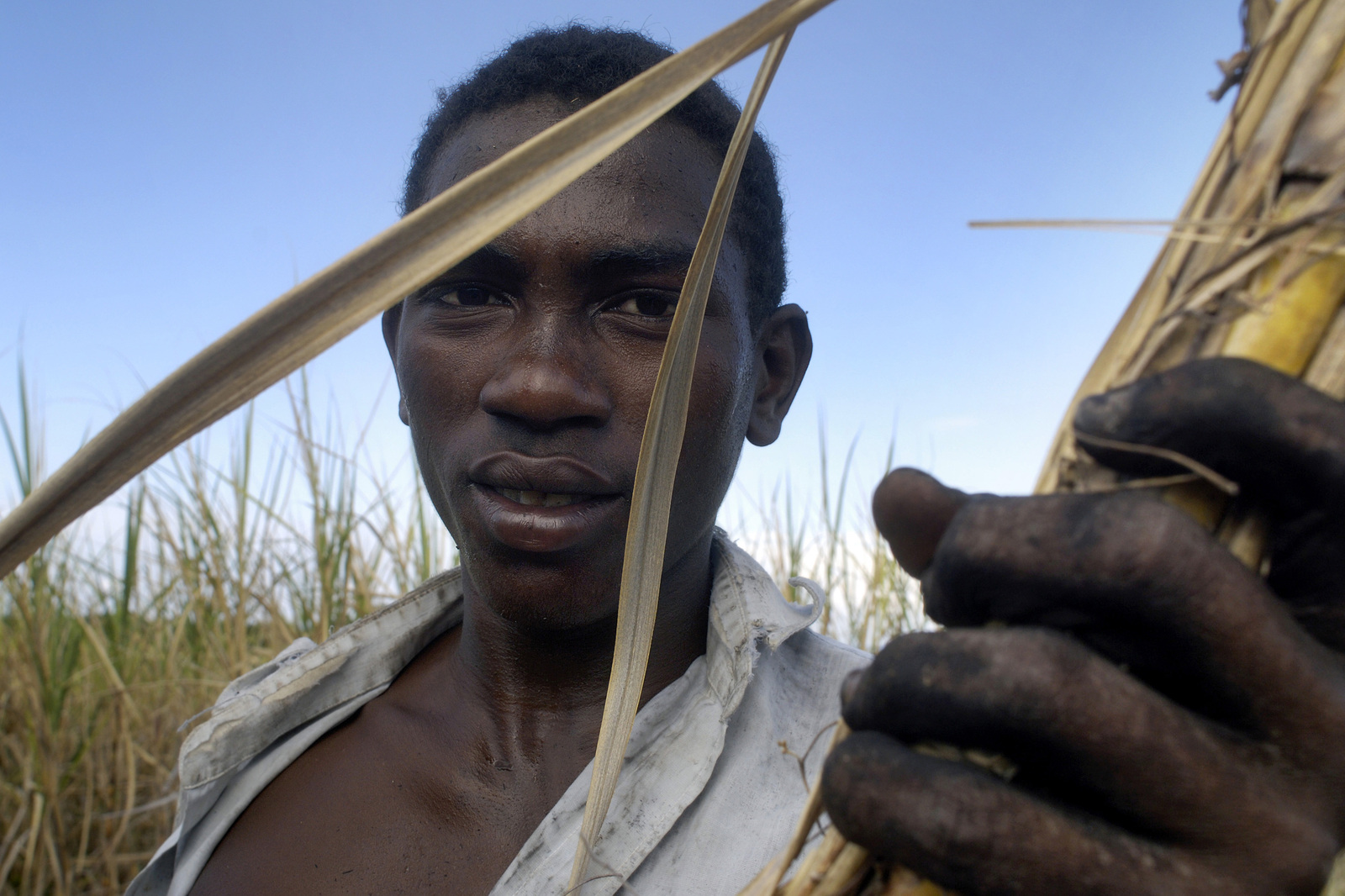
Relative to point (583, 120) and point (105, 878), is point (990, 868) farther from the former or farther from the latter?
point (105, 878)

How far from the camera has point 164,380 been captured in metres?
0.52

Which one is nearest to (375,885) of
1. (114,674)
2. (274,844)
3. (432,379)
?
(274,844)

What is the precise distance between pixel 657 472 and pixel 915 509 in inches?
9.9

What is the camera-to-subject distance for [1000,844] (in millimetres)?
544

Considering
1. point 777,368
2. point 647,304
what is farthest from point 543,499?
point 777,368

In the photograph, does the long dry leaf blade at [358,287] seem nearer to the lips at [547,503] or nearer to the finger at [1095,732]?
the finger at [1095,732]

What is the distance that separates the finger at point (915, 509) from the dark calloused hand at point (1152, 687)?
0.14ft

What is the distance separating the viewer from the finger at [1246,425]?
526 mm

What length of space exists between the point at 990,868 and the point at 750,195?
156 centimetres

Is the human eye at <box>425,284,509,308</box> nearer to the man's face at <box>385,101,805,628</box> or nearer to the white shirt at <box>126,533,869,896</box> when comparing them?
the man's face at <box>385,101,805,628</box>

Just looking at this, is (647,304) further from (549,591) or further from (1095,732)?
(1095,732)

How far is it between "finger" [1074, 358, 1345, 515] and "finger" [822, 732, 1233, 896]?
0.81 feet

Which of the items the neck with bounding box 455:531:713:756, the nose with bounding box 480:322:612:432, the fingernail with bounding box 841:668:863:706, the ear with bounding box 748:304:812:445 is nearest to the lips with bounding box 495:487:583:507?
the nose with bounding box 480:322:612:432

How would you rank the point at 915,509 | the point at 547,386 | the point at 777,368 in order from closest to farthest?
the point at 915,509 < the point at 547,386 < the point at 777,368
